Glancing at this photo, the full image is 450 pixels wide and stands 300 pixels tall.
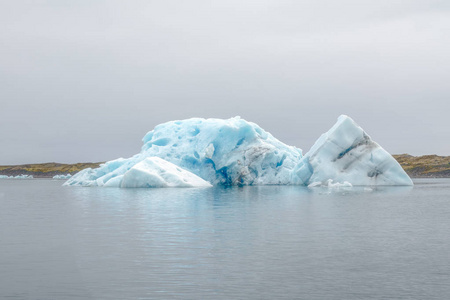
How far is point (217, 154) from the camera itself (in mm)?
48375

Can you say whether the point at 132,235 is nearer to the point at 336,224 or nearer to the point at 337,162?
the point at 336,224

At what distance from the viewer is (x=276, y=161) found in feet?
167

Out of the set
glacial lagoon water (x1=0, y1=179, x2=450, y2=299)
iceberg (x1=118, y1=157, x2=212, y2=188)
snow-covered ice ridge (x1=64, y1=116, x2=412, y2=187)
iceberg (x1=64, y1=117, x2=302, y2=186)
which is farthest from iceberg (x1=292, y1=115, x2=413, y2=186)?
glacial lagoon water (x1=0, y1=179, x2=450, y2=299)

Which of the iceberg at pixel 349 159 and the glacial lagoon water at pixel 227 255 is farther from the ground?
the iceberg at pixel 349 159

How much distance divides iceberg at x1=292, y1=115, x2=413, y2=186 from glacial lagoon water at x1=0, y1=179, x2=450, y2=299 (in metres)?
20.7

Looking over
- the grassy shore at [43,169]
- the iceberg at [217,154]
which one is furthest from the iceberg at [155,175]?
the grassy shore at [43,169]

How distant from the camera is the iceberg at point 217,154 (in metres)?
47.8

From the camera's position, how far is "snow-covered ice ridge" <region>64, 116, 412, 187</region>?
1725 inches

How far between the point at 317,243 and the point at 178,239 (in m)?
3.87

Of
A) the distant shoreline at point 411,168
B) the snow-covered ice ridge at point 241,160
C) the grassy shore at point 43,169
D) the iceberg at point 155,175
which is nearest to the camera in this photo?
the iceberg at point 155,175

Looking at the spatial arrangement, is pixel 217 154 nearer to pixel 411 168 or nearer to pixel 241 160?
pixel 241 160

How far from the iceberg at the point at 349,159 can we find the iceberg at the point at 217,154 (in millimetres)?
5088

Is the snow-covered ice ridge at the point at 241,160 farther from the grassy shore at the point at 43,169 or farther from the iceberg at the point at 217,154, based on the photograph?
the grassy shore at the point at 43,169

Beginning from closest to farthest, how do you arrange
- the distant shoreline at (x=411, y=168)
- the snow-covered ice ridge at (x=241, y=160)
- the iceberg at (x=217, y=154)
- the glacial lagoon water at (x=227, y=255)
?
the glacial lagoon water at (x=227, y=255)
the snow-covered ice ridge at (x=241, y=160)
the iceberg at (x=217, y=154)
the distant shoreline at (x=411, y=168)
